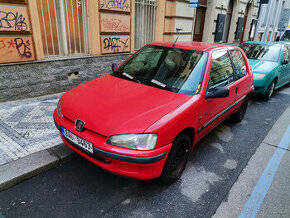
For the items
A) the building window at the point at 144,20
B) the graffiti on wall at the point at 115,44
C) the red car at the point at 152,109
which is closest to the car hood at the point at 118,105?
the red car at the point at 152,109

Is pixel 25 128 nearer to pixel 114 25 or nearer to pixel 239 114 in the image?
pixel 114 25

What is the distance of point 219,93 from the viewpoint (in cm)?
276

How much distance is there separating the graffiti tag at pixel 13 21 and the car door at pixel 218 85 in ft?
13.2

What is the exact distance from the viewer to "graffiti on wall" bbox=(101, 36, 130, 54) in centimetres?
623

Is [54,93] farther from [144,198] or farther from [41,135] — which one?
[144,198]

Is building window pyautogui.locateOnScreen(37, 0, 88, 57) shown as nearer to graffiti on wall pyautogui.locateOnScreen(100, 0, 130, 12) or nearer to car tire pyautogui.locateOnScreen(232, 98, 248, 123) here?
graffiti on wall pyautogui.locateOnScreen(100, 0, 130, 12)

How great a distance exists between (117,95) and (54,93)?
339 cm

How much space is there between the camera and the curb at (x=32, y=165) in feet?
8.38

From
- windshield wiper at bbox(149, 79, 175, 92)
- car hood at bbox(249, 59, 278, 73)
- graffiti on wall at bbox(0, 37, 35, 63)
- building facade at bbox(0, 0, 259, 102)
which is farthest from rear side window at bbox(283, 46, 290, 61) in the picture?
graffiti on wall at bbox(0, 37, 35, 63)

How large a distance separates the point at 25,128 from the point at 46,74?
76.2 inches

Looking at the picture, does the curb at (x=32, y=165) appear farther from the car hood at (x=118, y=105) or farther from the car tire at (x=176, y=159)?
the car tire at (x=176, y=159)

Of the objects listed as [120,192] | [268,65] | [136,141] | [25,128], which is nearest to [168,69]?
[136,141]

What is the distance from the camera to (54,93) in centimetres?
546

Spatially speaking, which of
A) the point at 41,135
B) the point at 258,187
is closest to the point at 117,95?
the point at 41,135
